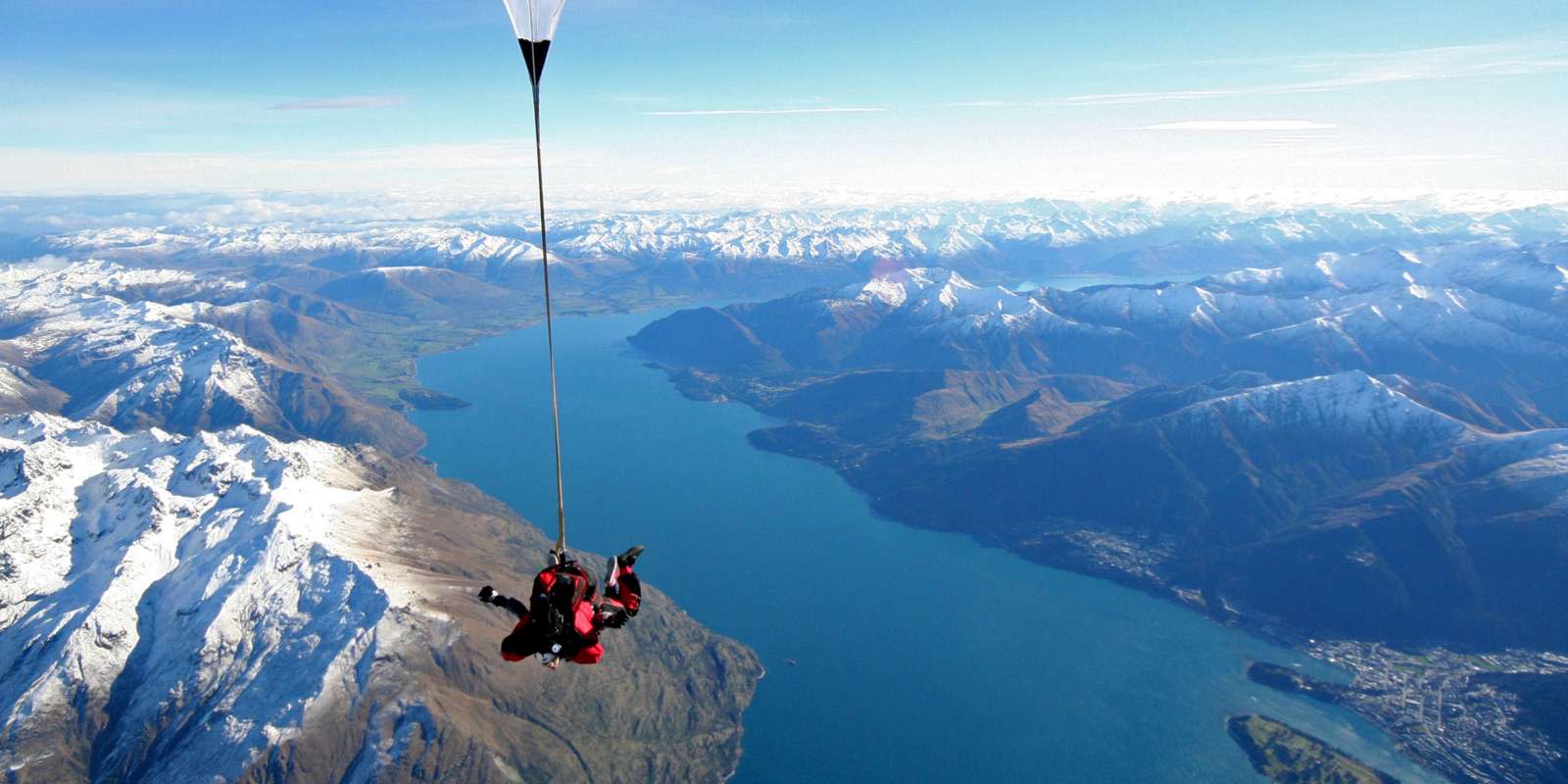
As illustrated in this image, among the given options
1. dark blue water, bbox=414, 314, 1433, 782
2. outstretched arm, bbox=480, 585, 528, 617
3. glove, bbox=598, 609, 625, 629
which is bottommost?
dark blue water, bbox=414, 314, 1433, 782

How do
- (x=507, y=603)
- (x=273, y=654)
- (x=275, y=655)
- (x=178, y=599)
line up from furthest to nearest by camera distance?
(x=178, y=599)
(x=273, y=654)
(x=275, y=655)
(x=507, y=603)

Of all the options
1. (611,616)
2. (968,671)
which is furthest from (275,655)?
(611,616)

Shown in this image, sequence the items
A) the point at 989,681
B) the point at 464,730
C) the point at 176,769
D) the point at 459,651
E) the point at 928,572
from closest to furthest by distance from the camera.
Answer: the point at 176,769 → the point at 464,730 → the point at 459,651 → the point at 989,681 → the point at 928,572

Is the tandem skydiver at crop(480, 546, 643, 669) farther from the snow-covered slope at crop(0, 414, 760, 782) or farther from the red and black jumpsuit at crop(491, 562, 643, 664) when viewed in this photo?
the snow-covered slope at crop(0, 414, 760, 782)

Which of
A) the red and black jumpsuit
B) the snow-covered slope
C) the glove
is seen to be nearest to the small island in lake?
the snow-covered slope

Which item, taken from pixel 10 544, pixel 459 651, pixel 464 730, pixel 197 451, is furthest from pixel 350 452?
pixel 464 730

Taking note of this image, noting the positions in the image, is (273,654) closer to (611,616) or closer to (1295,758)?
(611,616)

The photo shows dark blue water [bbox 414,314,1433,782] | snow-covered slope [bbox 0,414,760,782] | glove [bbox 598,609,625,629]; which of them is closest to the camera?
glove [bbox 598,609,625,629]

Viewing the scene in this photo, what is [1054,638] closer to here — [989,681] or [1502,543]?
[989,681]
